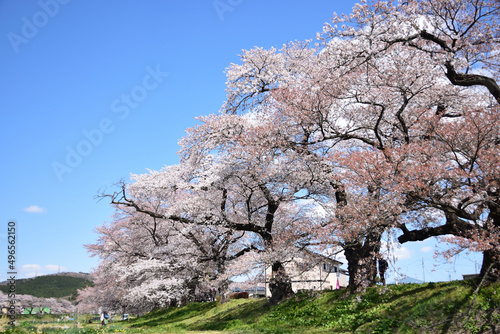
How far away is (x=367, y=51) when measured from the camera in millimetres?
12461

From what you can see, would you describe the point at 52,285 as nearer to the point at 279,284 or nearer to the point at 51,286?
the point at 51,286

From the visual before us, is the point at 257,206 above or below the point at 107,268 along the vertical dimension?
above

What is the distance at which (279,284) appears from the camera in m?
17.7

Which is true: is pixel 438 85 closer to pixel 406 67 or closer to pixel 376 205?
pixel 406 67

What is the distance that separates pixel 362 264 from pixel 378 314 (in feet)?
7.90

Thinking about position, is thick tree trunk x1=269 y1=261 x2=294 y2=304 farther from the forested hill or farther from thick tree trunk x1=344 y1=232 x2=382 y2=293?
the forested hill

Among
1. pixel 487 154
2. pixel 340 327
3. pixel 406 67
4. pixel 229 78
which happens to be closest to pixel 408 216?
pixel 487 154

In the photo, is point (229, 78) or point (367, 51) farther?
point (229, 78)

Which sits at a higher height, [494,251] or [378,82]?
[378,82]

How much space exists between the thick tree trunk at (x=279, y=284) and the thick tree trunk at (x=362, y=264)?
3.15 meters

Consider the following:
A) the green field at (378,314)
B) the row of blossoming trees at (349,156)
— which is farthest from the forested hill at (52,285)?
the green field at (378,314)

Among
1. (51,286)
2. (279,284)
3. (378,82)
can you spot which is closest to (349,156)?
(378,82)

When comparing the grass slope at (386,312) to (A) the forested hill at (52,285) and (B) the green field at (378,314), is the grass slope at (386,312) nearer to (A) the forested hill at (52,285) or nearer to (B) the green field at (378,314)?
(B) the green field at (378,314)

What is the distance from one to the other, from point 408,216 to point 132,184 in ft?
49.1
